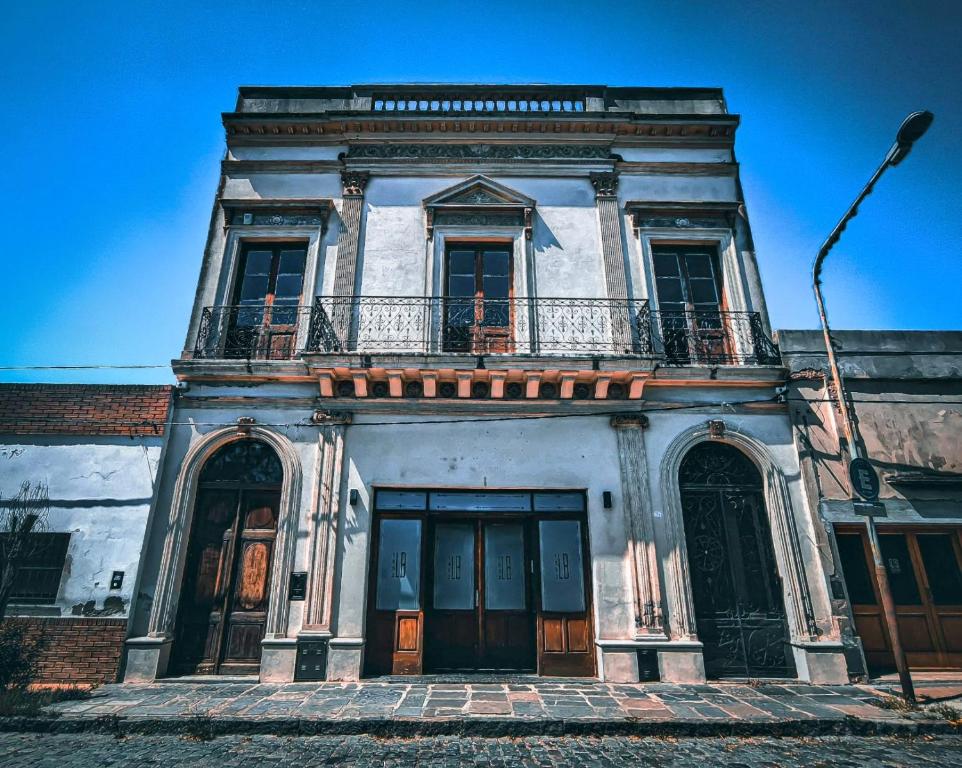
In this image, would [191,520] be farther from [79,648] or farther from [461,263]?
[461,263]

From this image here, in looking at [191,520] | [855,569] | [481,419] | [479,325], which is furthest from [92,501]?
[855,569]

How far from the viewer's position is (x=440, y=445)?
834cm

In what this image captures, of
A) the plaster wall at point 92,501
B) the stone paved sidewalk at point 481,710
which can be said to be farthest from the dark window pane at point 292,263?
the stone paved sidewalk at point 481,710

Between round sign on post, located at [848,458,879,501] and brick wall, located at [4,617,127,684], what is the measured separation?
10.3 m

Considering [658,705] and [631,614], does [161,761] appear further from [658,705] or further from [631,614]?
[631,614]

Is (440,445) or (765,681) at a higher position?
(440,445)

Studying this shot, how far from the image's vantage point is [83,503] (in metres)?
7.77

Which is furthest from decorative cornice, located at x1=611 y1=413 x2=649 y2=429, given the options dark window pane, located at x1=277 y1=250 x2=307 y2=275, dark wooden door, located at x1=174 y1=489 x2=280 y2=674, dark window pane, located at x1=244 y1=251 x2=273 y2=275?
dark window pane, located at x1=244 y1=251 x2=273 y2=275

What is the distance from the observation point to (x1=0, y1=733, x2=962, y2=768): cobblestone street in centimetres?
474

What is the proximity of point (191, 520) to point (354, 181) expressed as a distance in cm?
658

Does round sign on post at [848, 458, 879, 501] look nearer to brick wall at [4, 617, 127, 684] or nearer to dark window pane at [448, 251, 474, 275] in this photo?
dark window pane at [448, 251, 474, 275]

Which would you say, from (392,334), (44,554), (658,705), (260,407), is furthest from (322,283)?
(658,705)

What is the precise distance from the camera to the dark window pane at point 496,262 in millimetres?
9656

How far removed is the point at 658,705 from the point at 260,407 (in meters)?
7.06
